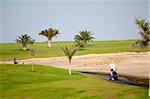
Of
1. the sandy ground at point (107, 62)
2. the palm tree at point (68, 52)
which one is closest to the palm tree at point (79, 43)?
the palm tree at point (68, 52)

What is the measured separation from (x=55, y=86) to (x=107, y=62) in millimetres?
4231

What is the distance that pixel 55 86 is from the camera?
1050 centimetres

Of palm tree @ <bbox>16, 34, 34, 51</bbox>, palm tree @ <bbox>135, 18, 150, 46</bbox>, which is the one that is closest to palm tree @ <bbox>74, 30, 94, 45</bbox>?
palm tree @ <bbox>16, 34, 34, 51</bbox>

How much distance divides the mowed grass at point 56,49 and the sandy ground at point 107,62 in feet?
0.79

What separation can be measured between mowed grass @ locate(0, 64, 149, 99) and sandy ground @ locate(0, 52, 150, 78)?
25.8 inches

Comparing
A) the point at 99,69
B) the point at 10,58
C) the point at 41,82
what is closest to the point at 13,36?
the point at 10,58

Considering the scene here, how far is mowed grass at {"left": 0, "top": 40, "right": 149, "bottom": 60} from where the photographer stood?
12.3 metres

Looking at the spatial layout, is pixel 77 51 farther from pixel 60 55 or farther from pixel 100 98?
pixel 100 98

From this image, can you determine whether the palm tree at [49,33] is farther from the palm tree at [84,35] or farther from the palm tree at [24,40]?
the palm tree at [84,35]

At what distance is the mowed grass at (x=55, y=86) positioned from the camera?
31.1 ft

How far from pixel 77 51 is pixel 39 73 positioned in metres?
2.36

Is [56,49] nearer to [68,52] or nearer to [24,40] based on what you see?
[68,52]

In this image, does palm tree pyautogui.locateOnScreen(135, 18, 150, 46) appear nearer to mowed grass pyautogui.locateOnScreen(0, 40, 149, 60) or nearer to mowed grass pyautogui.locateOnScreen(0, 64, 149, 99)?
mowed grass pyautogui.locateOnScreen(0, 40, 149, 60)

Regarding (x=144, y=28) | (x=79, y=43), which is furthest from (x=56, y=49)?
(x=144, y=28)
